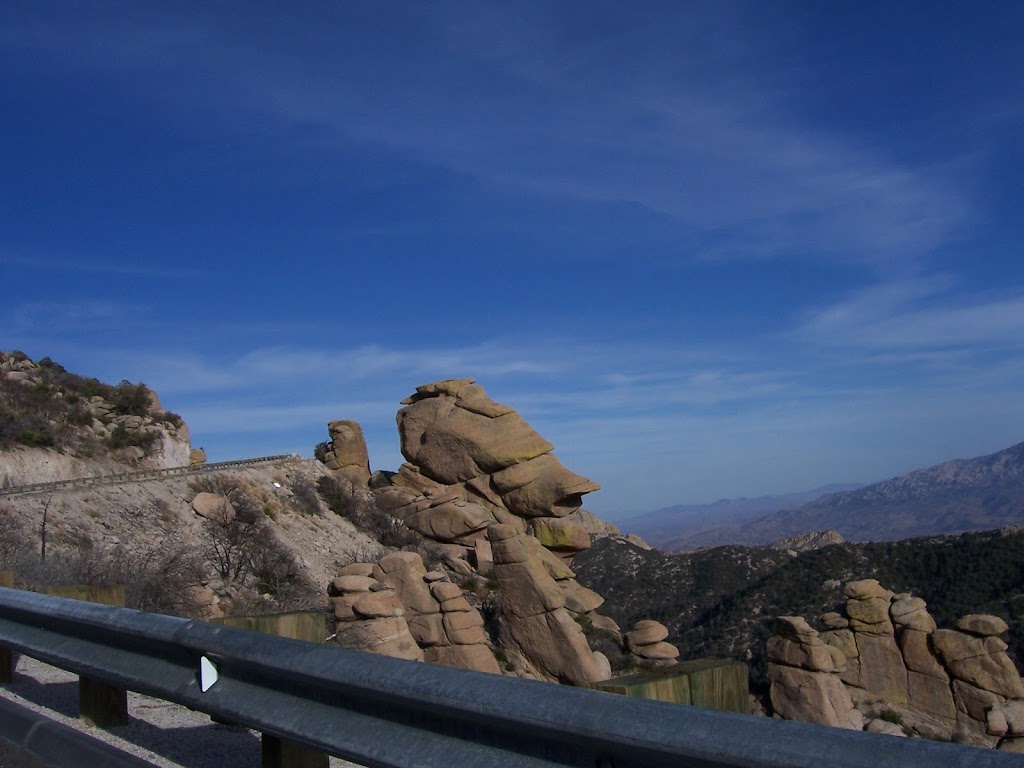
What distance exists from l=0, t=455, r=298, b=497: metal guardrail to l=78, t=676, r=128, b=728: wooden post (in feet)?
88.4

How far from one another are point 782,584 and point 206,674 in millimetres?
50714

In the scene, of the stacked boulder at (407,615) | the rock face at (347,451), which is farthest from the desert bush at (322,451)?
the stacked boulder at (407,615)

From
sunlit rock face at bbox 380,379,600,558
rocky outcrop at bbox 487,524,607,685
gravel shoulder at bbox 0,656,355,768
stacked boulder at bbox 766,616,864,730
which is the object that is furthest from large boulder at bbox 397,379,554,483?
gravel shoulder at bbox 0,656,355,768

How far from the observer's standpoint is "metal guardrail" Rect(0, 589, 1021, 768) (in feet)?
7.84

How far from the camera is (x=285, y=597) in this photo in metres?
29.2

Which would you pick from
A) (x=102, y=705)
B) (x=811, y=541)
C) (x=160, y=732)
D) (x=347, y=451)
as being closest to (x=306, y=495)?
(x=347, y=451)

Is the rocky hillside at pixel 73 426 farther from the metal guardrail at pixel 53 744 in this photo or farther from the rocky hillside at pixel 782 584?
the metal guardrail at pixel 53 744

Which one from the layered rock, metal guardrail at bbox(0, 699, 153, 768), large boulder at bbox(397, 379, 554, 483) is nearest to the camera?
metal guardrail at bbox(0, 699, 153, 768)

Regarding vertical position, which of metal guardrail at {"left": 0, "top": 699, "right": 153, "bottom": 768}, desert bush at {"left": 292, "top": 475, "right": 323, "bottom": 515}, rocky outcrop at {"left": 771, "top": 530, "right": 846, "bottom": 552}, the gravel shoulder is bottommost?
rocky outcrop at {"left": 771, "top": 530, "right": 846, "bottom": 552}

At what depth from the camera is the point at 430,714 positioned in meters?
3.27

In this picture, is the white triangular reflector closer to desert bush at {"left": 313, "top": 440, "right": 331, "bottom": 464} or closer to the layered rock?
the layered rock

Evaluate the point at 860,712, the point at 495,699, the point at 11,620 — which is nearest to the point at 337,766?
the point at 495,699

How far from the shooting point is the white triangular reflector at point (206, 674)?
4.18 meters

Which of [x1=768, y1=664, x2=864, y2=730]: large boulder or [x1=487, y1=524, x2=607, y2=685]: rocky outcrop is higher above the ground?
[x1=487, y1=524, x2=607, y2=685]: rocky outcrop
